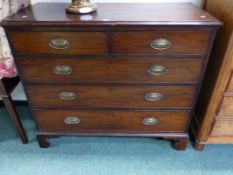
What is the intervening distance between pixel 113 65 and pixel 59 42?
0.28 metres

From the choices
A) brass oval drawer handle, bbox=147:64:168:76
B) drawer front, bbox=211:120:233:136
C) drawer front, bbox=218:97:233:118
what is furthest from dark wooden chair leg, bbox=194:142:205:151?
brass oval drawer handle, bbox=147:64:168:76

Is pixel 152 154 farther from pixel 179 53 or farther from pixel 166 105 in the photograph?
pixel 179 53

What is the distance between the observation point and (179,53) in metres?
1.03

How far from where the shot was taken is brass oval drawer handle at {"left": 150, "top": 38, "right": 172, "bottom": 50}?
995 millimetres

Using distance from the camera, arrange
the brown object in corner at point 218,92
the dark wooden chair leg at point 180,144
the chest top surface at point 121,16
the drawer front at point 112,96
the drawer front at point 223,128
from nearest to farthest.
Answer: the chest top surface at point 121,16, the brown object in corner at point 218,92, the drawer front at point 112,96, the drawer front at point 223,128, the dark wooden chair leg at point 180,144

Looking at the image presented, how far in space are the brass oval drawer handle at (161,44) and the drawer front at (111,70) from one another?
63 mm

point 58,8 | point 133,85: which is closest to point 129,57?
point 133,85

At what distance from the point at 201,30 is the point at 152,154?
2.80 ft

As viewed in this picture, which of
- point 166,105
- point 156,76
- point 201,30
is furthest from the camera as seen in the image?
point 166,105

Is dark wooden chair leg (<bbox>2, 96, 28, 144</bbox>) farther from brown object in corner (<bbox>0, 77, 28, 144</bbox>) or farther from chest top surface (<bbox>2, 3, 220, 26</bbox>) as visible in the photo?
chest top surface (<bbox>2, 3, 220, 26</bbox>)

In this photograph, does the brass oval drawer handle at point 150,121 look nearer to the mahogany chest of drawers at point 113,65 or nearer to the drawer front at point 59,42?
the mahogany chest of drawers at point 113,65

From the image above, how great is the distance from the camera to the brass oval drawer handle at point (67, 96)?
3.96 feet

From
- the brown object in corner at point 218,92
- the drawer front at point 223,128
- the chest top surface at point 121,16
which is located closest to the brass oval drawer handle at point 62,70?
the chest top surface at point 121,16

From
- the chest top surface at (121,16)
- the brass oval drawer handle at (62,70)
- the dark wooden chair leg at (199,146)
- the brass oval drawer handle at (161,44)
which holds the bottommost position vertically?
the dark wooden chair leg at (199,146)
